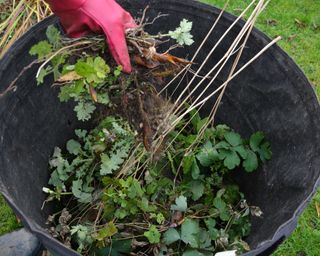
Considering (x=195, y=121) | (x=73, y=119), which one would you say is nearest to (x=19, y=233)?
(x=73, y=119)

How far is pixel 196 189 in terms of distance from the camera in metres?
1.62

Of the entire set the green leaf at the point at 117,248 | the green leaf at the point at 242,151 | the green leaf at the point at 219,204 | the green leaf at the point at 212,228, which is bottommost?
the green leaf at the point at 212,228

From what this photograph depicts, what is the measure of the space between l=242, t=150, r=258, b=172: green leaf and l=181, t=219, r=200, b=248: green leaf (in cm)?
30

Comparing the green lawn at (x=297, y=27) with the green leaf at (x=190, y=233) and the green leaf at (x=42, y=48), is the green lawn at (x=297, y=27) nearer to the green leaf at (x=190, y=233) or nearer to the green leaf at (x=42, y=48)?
the green leaf at (x=190, y=233)

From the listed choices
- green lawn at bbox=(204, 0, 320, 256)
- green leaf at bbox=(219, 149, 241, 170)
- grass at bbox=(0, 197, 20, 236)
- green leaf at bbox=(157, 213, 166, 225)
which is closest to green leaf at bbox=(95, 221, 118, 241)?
green leaf at bbox=(157, 213, 166, 225)

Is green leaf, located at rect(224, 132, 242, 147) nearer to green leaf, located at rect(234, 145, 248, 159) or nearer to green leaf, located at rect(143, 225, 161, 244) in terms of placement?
green leaf, located at rect(234, 145, 248, 159)

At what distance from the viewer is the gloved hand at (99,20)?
3.92 feet

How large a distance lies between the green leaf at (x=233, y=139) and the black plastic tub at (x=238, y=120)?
0.10 meters

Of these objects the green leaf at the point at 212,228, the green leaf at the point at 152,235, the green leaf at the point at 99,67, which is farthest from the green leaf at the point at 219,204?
the green leaf at the point at 99,67

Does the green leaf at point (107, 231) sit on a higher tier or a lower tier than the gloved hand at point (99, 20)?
lower

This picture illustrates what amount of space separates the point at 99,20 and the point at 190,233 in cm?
70

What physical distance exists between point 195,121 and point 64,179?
536 millimetres

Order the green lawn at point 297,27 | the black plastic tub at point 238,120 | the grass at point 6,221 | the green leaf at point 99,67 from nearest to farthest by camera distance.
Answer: the green leaf at point 99,67 → the black plastic tub at point 238,120 → the grass at point 6,221 → the green lawn at point 297,27


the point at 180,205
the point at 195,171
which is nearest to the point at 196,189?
the point at 195,171
